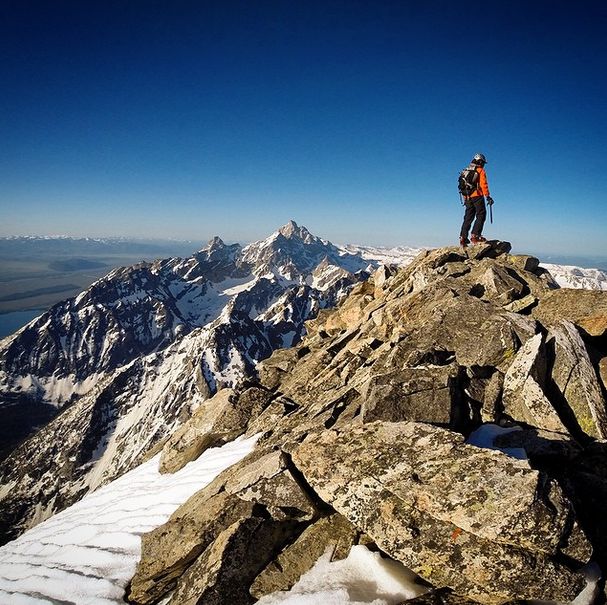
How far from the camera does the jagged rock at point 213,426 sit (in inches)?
682

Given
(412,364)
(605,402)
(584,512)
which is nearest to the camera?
(584,512)

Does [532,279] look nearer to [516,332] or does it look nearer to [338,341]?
[516,332]

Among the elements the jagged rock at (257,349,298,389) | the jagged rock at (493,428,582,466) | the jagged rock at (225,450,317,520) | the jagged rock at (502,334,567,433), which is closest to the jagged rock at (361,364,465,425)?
the jagged rock at (493,428,582,466)

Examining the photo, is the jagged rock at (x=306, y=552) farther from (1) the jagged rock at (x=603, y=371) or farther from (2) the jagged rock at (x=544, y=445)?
(1) the jagged rock at (x=603, y=371)

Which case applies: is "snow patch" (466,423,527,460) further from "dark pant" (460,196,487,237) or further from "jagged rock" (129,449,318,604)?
"dark pant" (460,196,487,237)

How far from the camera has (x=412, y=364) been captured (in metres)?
14.1

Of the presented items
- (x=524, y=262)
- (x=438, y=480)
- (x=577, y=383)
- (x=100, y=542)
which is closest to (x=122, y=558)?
(x=100, y=542)

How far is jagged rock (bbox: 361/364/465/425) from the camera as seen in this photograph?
1070 centimetres

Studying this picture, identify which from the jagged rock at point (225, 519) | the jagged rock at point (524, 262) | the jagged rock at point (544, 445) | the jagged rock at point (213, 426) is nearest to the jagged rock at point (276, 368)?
the jagged rock at point (213, 426)

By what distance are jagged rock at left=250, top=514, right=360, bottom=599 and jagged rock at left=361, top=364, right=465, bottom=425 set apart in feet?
9.16

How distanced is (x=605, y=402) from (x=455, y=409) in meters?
4.87

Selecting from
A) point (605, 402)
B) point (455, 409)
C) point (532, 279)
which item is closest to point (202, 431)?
point (455, 409)

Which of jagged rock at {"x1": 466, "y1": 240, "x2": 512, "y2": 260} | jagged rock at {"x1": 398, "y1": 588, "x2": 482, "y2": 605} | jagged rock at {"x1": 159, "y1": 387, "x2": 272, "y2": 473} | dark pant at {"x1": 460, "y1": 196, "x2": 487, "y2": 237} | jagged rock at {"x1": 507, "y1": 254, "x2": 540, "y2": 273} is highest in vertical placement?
dark pant at {"x1": 460, "y1": 196, "x2": 487, "y2": 237}

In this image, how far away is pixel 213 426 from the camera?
1780 centimetres
